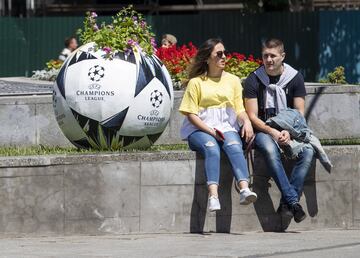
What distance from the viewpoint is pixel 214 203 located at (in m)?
10.2

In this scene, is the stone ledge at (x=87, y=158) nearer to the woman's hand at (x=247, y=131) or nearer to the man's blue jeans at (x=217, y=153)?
the man's blue jeans at (x=217, y=153)

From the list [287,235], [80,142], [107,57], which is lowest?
[287,235]

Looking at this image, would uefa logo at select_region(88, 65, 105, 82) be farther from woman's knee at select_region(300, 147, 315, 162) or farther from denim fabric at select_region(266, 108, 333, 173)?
woman's knee at select_region(300, 147, 315, 162)

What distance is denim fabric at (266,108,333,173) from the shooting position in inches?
420

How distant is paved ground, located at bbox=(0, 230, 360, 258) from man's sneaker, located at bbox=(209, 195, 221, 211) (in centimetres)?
28

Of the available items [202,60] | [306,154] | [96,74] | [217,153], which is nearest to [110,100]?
[96,74]

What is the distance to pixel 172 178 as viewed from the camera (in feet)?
34.7

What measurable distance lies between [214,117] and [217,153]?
1.53 feet

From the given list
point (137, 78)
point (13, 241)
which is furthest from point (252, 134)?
point (13, 241)

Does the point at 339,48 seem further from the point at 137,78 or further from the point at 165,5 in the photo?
the point at 137,78

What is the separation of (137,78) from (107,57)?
0.37m

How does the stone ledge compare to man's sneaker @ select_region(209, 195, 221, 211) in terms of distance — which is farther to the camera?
the stone ledge

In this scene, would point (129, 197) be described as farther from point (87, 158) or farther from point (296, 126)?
point (296, 126)

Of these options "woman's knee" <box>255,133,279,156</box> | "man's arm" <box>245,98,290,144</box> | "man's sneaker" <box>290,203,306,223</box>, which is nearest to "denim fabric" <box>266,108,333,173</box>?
"man's arm" <box>245,98,290,144</box>
